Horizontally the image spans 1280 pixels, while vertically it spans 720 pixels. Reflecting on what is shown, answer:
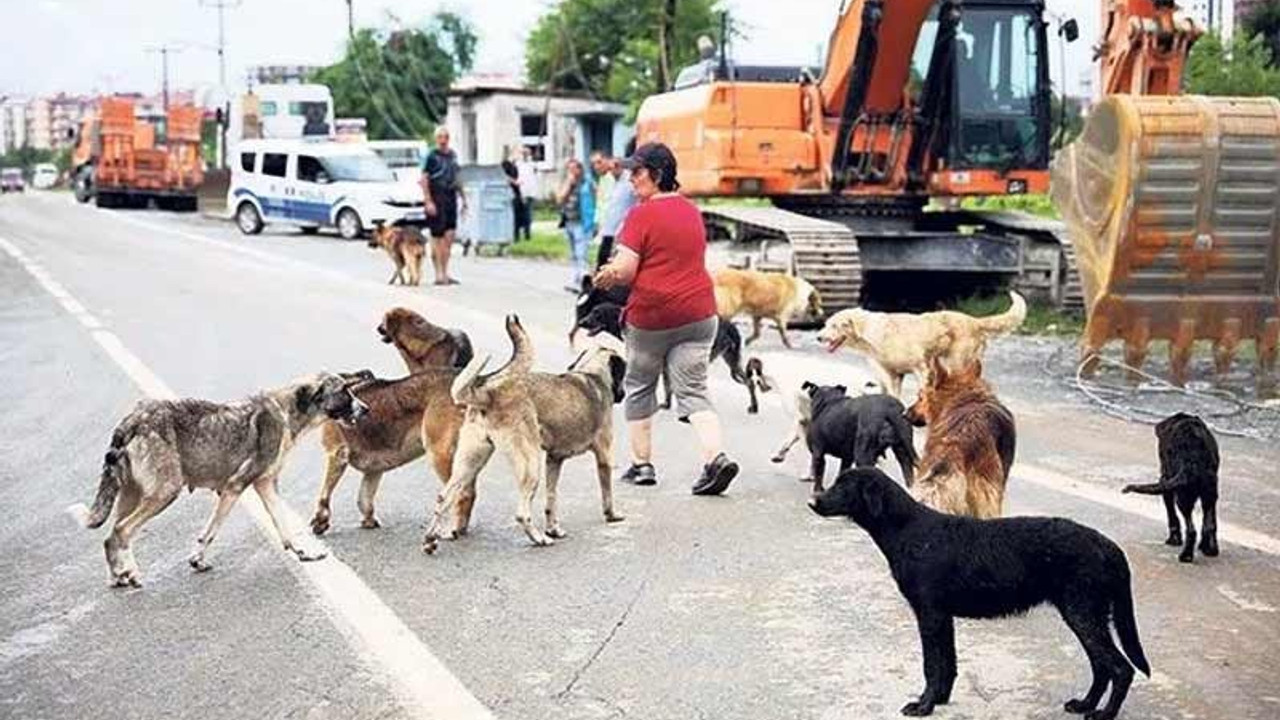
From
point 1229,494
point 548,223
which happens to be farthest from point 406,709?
point 548,223

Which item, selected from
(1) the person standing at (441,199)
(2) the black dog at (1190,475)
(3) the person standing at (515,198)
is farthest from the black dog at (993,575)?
(3) the person standing at (515,198)

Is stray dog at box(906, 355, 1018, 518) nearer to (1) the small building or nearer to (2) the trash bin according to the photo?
(2) the trash bin

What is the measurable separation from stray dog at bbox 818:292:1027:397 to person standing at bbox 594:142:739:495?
2.20 m

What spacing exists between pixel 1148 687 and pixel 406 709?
261 cm

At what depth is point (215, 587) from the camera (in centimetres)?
783

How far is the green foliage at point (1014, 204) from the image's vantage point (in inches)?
857

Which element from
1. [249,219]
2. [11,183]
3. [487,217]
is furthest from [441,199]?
[11,183]

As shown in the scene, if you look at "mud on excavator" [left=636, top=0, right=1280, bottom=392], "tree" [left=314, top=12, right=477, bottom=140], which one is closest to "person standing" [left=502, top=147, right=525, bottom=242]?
"mud on excavator" [left=636, top=0, right=1280, bottom=392]

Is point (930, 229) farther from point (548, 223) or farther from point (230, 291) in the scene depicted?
point (548, 223)

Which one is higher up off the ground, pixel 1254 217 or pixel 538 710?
pixel 1254 217

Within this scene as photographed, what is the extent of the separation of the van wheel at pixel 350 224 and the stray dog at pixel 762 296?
23023 millimetres

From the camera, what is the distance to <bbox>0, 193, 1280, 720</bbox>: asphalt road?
6.17m

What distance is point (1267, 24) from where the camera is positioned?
30.2 metres

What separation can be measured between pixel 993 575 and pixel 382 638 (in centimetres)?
248
